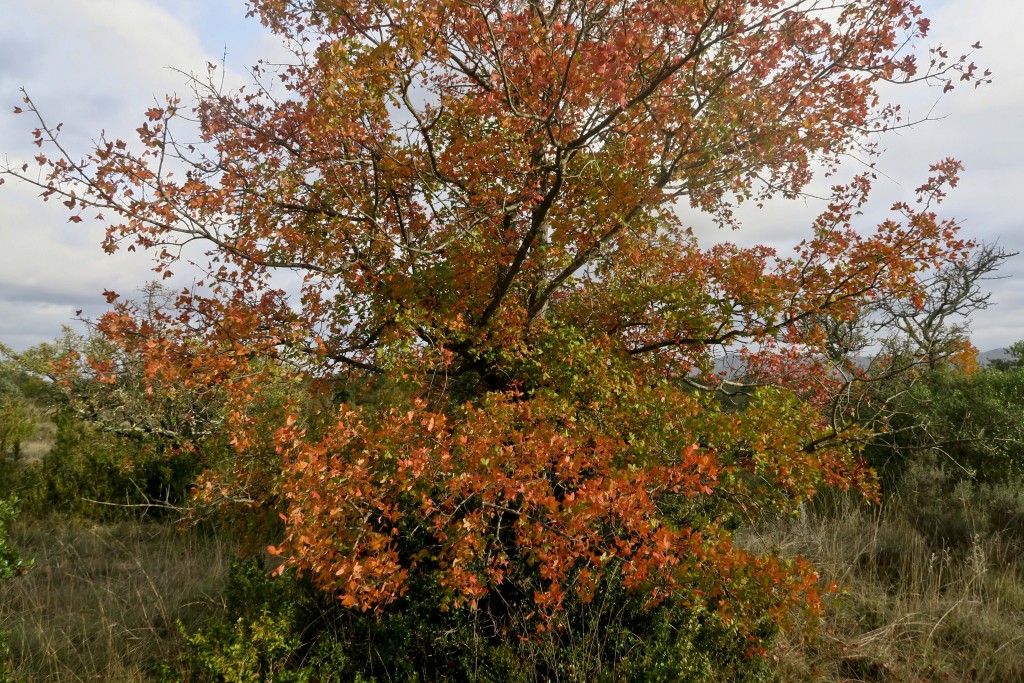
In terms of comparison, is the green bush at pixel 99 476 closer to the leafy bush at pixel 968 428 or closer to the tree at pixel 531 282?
the tree at pixel 531 282

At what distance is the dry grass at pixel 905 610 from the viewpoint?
16.3 feet

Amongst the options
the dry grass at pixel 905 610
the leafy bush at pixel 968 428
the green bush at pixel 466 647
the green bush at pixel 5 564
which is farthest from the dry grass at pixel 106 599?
the leafy bush at pixel 968 428

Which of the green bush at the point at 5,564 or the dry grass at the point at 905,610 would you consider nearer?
the green bush at the point at 5,564

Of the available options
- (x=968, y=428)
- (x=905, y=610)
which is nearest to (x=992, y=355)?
(x=968, y=428)

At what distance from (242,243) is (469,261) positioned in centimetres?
213

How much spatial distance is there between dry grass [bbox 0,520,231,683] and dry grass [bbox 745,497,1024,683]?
4963 millimetres

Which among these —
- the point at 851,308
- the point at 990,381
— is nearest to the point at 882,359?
the point at 990,381

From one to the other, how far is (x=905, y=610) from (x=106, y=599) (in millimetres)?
7508

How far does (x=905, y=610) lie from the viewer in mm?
5727

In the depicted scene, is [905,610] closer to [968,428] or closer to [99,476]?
[968,428]

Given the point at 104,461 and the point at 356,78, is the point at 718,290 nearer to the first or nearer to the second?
the point at 356,78

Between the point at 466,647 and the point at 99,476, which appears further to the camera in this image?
the point at 99,476

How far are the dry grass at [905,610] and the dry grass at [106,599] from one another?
4.96 m

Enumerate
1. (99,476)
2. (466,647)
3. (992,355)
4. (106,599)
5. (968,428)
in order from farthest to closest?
(992,355)
(968,428)
(99,476)
(106,599)
(466,647)
